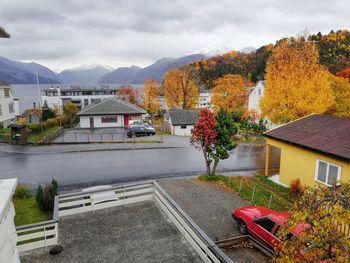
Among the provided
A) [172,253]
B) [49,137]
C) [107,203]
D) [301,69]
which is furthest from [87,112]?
[172,253]

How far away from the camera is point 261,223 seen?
35.4 feet

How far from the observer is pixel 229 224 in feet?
42.3

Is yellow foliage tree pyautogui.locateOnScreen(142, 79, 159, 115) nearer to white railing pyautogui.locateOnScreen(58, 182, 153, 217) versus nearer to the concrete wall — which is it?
the concrete wall

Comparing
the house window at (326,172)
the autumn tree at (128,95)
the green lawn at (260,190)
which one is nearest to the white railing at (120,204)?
the green lawn at (260,190)

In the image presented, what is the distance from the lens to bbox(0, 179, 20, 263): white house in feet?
14.8

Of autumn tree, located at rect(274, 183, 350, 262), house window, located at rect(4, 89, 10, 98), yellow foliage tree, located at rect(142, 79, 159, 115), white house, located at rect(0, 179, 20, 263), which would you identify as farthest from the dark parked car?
autumn tree, located at rect(274, 183, 350, 262)

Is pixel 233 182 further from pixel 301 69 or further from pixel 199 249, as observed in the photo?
pixel 301 69

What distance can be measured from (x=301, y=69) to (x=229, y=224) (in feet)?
68.8

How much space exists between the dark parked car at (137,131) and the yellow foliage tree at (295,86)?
16300 mm

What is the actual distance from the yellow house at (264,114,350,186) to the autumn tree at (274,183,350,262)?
10.4 meters

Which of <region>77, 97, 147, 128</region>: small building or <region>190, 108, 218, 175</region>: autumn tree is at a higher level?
<region>190, 108, 218, 175</region>: autumn tree

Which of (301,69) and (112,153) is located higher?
(301,69)

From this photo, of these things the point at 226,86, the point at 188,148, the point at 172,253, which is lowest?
the point at 188,148

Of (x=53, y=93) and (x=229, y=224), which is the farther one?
(x=53, y=93)
